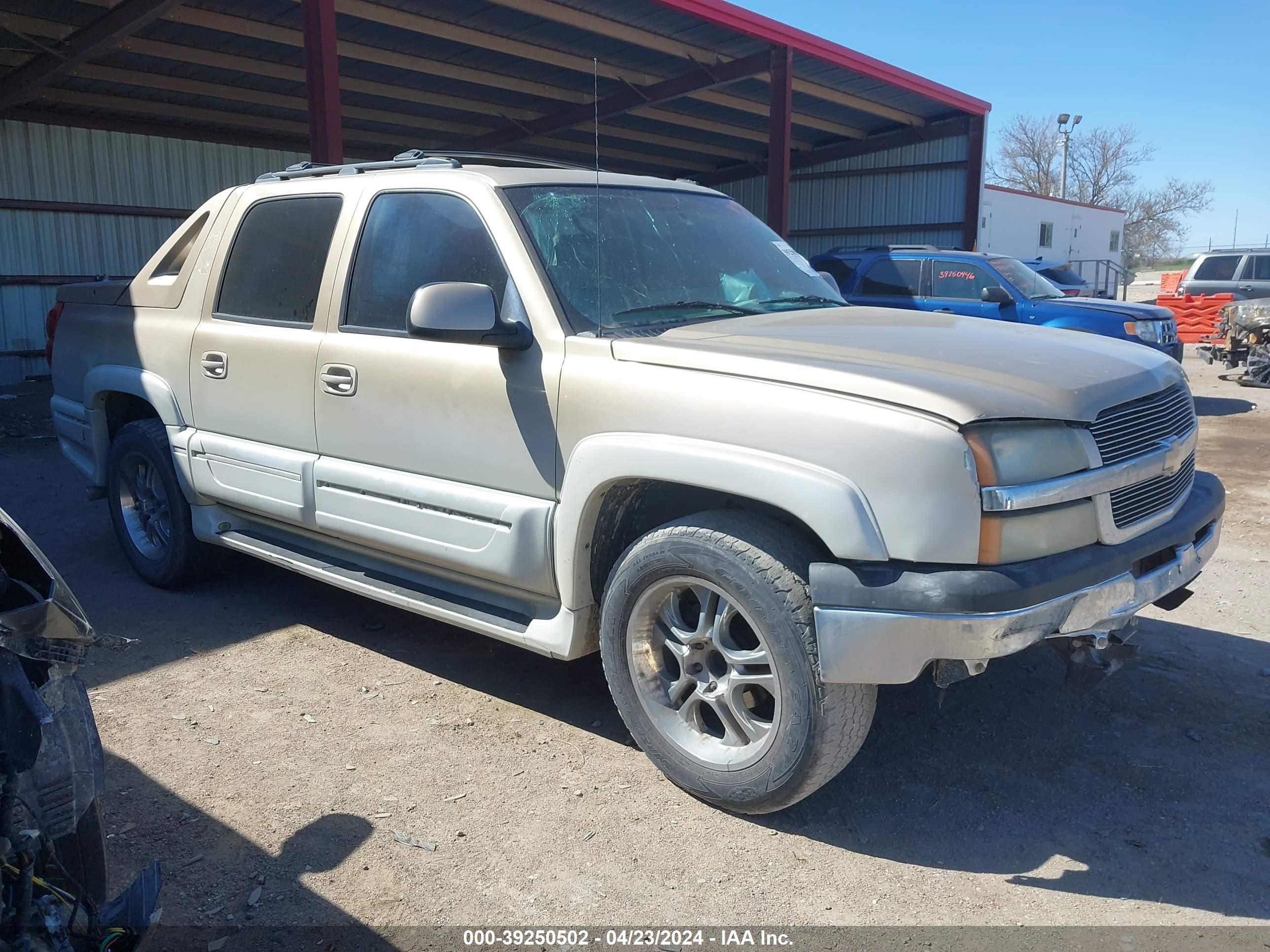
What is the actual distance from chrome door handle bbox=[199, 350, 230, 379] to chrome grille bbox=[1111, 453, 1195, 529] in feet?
12.0

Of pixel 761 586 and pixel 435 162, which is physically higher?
pixel 435 162

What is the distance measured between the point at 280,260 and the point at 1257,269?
20.1m

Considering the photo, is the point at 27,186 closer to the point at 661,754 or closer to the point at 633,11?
the point at 633,11

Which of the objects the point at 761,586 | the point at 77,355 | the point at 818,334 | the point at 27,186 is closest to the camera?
the point at 761,586

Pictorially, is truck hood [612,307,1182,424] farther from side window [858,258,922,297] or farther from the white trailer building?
the white trailer building

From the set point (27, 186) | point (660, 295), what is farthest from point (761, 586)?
point (27, 186)

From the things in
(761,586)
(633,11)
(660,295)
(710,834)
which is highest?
(633,11)

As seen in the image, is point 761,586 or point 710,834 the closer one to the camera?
point 761,586

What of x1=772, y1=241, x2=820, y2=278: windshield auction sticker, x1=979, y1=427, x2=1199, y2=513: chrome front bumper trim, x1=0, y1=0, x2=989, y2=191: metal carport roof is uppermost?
x1=0, y1=0, x2=989, y2=191: metal carport roof

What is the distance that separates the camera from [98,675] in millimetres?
4309

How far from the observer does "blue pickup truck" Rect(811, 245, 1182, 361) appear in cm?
1055

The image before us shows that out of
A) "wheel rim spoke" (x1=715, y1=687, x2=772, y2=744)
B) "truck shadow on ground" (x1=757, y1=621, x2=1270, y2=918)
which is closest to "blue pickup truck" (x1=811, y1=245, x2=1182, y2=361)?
"truck shadow on ground" (x1=757, y1=621, x2=1270, y2=918)

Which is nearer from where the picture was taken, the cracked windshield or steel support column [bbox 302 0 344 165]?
the cracked windshield

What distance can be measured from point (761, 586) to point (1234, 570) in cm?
420
